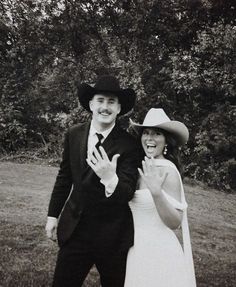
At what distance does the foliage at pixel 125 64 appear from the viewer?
41.7 feet

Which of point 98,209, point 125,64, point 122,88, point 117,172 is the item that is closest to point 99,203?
point 98,209

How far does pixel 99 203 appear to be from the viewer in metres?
3.07

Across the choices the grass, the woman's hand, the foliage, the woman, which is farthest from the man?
the foliage

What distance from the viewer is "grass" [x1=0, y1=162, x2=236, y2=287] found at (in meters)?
5.27

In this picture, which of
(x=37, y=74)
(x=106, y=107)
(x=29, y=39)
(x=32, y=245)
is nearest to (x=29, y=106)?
(x=37, y=74)

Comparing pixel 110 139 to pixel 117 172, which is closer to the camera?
pixel 117 172

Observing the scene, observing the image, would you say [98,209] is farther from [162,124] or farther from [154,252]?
[162,124]

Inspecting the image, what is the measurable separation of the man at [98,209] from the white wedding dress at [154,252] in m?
0.11

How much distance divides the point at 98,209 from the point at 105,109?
0.66 meters

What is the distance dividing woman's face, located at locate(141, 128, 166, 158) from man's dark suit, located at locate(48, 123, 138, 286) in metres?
0.09

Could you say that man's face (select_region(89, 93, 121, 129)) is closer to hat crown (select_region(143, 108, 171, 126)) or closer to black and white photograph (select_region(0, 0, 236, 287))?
hat crown (select_region(143, 108, 171, 126))

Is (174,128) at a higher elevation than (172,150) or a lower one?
higher

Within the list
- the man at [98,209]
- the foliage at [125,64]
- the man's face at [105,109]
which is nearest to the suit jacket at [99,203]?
the man at [98,209]

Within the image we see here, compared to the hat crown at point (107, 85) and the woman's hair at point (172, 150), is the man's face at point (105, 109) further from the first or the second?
the woman's hair at point (172, 150)
